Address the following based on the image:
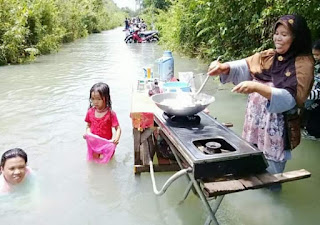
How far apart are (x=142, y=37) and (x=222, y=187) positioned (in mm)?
17708

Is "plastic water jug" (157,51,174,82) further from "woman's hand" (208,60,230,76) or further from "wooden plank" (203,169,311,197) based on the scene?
"wooden plank" (203,169,311,197)

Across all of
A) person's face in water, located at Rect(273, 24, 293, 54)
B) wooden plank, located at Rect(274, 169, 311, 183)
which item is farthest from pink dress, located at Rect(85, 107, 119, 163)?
wooden plank, located at Rect(274, 169, 311, 183)

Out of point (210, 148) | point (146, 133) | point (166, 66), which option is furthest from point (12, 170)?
point (166, 66)

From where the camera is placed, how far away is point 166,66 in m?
3.93

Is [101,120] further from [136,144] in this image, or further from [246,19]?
[246,19]

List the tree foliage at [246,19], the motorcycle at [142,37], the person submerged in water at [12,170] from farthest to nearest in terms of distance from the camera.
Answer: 1. the motorcycle at [142,37]
2. the tree foliage at [246,19]
3. the person submerged in water at [12,170]

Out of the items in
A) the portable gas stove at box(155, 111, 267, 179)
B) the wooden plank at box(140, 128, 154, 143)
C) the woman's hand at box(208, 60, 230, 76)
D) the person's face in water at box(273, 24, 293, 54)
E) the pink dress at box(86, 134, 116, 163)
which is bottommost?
the pink dress at box(86, 134, 116, 163)

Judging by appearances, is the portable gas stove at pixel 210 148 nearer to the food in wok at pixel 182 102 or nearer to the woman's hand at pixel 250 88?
the food in wok at pixel 182 102

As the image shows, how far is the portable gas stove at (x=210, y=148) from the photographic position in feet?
5.86

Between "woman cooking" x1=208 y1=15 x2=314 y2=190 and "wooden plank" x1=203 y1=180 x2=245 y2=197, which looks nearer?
"wooden plank" x1=203 y1=180 x2=245 y2=197

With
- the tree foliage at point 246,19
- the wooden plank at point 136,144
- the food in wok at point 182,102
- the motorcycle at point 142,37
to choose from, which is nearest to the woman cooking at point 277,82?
the food in wok at point 182,102

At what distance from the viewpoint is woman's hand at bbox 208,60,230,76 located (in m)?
2.45

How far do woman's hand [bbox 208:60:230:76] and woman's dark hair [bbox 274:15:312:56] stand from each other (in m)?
0.45

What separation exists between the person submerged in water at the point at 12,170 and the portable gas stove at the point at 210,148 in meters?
1.23
